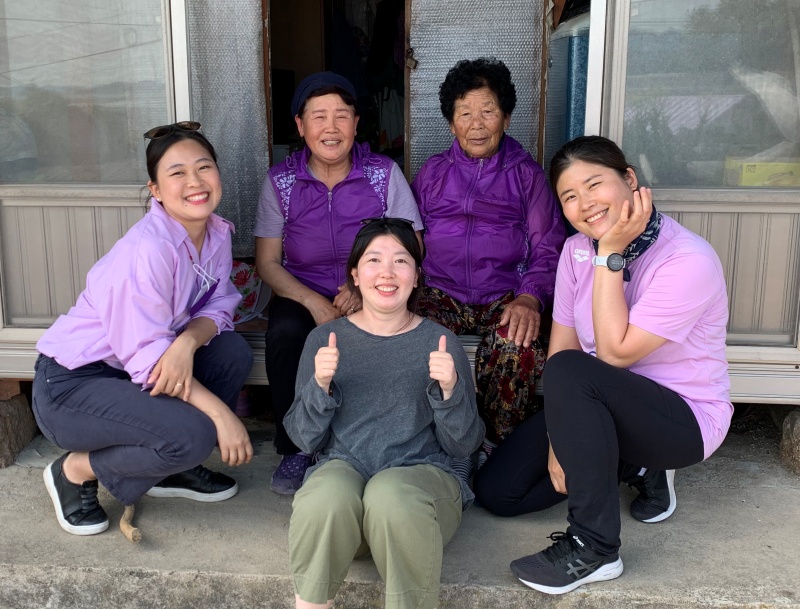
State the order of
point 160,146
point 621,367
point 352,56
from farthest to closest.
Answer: point 352,56 < point 160,146 < point 621,367

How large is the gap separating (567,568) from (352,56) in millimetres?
3650

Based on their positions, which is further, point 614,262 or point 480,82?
point 480,82

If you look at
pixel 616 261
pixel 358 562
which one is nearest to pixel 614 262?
pixel 616 261

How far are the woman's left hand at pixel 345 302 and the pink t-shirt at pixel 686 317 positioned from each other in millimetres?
810

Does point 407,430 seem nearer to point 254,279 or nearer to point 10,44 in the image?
point 254,279

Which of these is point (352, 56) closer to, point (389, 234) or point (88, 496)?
point (389, 234)

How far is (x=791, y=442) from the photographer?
3.04 metres

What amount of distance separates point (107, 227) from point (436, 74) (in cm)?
155

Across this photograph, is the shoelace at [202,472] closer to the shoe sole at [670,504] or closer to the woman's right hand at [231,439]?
the woman's right hand at [231,439]

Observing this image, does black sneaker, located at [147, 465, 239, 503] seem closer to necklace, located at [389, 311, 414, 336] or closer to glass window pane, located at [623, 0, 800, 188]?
necklace, located at [389, 311, 414, 336]

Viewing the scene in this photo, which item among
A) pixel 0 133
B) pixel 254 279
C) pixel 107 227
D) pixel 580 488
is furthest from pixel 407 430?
pixel 0 133

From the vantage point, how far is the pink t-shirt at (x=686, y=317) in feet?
7.26

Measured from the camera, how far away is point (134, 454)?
2426mm

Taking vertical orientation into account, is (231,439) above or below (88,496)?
above
